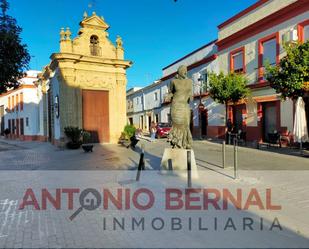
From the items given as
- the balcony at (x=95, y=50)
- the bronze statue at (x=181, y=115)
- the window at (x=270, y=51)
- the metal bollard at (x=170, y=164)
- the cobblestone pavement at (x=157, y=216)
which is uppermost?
the balcony at (x=95, y=50)

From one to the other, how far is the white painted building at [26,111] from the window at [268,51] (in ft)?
60.9

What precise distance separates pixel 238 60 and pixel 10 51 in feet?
46.5

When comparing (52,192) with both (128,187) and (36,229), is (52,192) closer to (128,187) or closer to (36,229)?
(128,187)

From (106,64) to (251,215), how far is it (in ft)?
57.2

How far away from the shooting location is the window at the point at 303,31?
48.8ft

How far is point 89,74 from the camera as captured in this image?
2033cm

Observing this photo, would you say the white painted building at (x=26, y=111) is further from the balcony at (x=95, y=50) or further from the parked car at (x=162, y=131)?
the parked car at (x=162, y=131)

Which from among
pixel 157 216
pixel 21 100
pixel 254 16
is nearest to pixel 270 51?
pixel 254 16

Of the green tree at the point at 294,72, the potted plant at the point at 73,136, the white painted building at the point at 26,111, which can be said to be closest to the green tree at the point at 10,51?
the potted plant at the point at 73,136

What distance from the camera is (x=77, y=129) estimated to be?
61.1 feet

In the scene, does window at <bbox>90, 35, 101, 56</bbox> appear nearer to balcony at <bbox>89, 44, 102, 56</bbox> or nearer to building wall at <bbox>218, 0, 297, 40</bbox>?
balcony at <bbox>89, 44, 102, 56</bbox>

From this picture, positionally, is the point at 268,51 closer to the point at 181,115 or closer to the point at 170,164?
the point at 181,115

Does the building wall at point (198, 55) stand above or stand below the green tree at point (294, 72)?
above

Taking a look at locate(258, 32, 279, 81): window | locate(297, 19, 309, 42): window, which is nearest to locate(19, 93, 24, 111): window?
locate(258, 32, 279, 81): window
